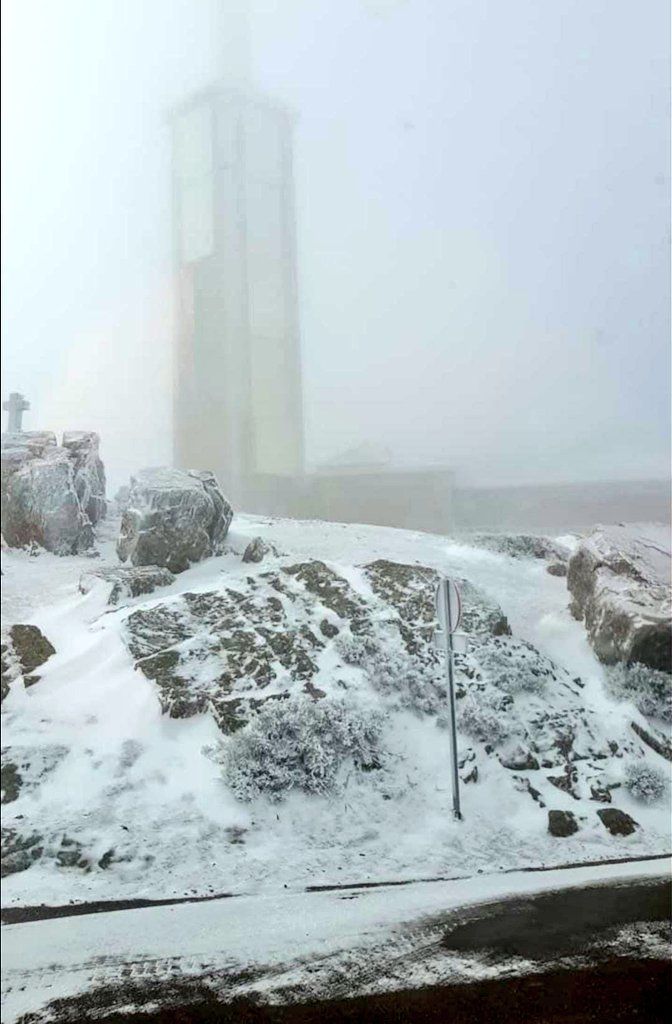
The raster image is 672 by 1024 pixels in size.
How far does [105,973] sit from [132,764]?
691 millimetres

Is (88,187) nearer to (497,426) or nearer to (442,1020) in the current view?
(497,426)

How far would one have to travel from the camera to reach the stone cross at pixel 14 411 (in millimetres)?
3236

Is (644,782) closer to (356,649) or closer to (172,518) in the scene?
(356,649)

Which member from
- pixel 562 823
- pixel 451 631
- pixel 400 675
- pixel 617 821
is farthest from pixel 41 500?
pixel 617 821

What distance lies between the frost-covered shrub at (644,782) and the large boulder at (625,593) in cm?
45

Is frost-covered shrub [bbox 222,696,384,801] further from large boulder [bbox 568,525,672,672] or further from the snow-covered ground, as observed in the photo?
large boulder [bbox 568,525,672,672]

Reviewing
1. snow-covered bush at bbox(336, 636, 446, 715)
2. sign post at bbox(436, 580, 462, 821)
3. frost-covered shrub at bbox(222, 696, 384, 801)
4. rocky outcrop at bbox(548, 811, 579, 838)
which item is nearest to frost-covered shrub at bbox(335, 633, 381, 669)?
snow-covered bush at bbox(336, 636, 446, 715)

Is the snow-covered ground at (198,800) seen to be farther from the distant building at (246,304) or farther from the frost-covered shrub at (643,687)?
the distant building at (246,304)

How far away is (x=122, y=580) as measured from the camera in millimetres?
3176

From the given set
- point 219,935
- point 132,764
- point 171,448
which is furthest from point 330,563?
point 219,935

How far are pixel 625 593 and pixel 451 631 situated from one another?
34.6 inches

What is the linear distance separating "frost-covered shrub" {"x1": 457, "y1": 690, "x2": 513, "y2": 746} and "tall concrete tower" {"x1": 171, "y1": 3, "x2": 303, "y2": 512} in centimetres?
119

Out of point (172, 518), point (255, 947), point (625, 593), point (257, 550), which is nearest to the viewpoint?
point (255, 947)

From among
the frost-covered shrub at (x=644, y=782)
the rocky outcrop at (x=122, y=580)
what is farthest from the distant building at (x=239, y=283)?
the frost-covered shrub at (x=644, y=782)
